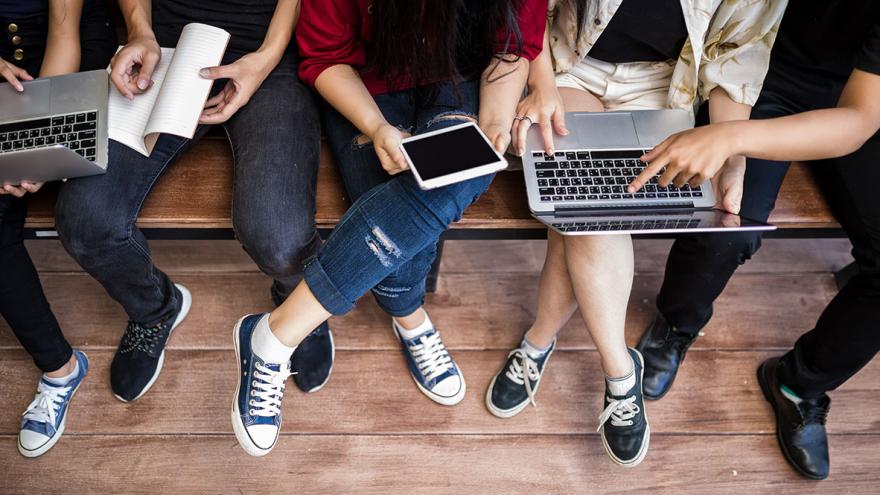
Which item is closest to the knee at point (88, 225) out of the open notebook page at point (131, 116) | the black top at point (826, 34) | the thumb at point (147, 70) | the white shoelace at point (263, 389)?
the open notebook page at point (131, 116)

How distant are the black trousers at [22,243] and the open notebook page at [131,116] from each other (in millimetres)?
204

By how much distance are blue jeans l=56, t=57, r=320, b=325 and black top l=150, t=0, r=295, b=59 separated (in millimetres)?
105

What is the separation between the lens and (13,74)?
3.90 feet

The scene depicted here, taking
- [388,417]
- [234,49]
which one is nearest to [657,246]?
[388,417]

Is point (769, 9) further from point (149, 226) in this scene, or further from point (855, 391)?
point (149, 226)

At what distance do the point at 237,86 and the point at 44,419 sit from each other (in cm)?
80

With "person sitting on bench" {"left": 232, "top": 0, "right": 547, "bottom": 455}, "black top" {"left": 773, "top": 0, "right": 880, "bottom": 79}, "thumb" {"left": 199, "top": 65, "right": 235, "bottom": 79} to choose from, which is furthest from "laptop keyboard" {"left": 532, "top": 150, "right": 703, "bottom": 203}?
"thumb" {"left": 199, "top": 65, "right": 235, "bottom": 79}

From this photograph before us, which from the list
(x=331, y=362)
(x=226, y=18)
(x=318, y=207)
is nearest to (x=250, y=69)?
(x=226, y=18)

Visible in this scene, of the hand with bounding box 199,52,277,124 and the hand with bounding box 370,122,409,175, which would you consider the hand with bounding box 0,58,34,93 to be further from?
the hand with bounding box 370,122,409,175

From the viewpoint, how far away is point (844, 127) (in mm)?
1119

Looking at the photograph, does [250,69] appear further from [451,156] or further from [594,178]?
[594,178]

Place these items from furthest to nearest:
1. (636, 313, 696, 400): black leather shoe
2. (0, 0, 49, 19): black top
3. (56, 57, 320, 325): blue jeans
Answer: (636, 313, 696, 400): black leather shoe
(0, 0, 49, 19): black top
(56, 57, 320, 325): blue jeans

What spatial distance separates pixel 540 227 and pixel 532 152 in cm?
15

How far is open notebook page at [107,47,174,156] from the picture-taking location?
3.83ft
